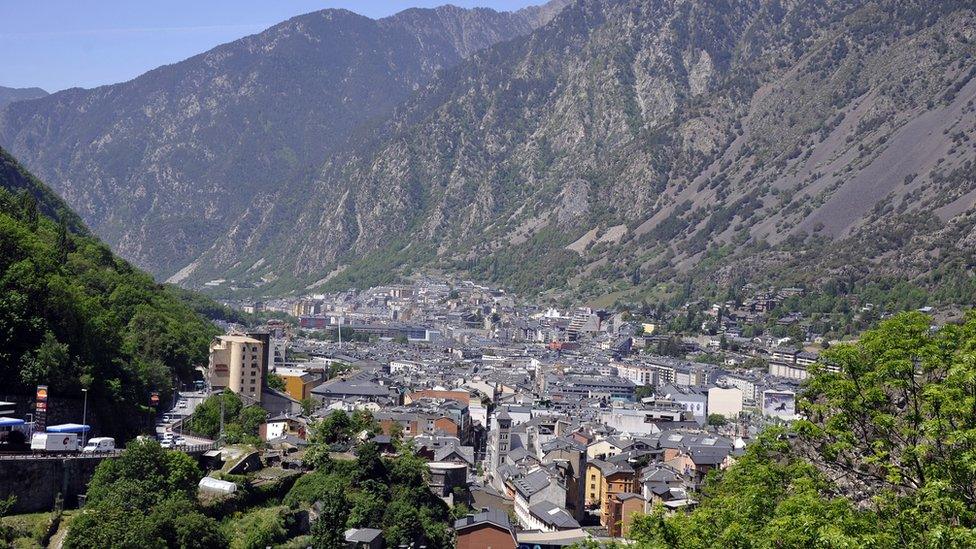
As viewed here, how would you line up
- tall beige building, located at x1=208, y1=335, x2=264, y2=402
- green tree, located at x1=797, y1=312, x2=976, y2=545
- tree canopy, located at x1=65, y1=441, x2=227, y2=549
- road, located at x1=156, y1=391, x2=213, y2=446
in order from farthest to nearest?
tall beige building, located at x1=208, y1=335, x2=264, y2=402 → road, located at x1=156, y1=391, x2=213, y2=446 → tree canopy, located at x1=65, y1=441, x2=227, y2=549 → green tree, located at x1=797, y1=312, x2=976, y2=545

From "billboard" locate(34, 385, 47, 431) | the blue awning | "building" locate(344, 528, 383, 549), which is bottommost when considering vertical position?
"building" locate(344, 528, 383, 549)

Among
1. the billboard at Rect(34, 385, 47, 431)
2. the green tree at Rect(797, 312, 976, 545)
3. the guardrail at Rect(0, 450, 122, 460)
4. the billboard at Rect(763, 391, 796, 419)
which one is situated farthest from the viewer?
the billboard at Rect(763, 391, 796, 419)

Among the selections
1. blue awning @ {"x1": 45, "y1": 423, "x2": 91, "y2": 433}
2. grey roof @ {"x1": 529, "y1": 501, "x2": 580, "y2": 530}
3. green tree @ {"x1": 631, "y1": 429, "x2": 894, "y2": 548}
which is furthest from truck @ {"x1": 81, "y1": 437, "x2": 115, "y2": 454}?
grey roof @ {"x1": 529, "y1": 501, "x2": 580, "y2": 530}

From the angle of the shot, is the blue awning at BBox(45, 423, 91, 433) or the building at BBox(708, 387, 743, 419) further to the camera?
the building at BBox(708, 387, 743, 419)

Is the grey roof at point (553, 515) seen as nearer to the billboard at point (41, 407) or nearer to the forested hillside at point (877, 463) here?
the billboard at point (41, 407)

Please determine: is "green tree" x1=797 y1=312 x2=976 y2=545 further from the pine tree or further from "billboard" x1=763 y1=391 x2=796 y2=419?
"billboard" x1=763 y1=391 x2=796 y2=419

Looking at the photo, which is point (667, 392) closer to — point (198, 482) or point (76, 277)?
point (76, 277)

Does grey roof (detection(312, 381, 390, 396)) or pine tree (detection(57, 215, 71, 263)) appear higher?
pine tree (detection(57, 215, 71, 263))
